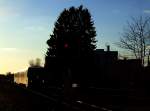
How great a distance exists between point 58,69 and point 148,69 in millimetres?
14339

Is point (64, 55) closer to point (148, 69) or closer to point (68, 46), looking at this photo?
point (68, 46)

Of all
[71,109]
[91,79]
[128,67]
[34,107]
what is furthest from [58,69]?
[71,109]

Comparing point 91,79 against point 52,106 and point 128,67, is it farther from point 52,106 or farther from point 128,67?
point 52,106

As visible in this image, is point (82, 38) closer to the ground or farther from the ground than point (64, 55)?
farther from the ground

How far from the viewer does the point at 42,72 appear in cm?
5700

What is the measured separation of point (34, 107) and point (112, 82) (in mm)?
41894

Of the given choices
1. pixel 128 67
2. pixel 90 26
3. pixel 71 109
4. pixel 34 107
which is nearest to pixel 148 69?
pixel 128 67

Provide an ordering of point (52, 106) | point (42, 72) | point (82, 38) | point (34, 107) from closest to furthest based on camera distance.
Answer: point (52, 106) → point (34, 107) → point (42, 72) → point (82, 38)

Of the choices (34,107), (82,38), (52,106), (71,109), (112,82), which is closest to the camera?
(71,109)

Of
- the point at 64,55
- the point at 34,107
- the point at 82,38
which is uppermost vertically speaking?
the point at 82,38

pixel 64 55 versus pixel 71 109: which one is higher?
pixel 64 55

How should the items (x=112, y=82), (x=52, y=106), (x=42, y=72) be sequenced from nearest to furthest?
(x=52, y=106) < (x=42, y=72) < (x=112, y=82)

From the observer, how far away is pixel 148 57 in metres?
66.4

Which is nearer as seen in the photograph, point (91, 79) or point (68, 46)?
point (68, 46)
